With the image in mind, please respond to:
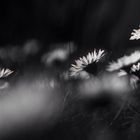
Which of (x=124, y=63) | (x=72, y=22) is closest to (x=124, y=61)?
(x=124, y=63)

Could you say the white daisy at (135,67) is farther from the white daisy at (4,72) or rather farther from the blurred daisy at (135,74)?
the white daisy at (4,72)

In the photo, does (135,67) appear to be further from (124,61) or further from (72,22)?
(72,22)

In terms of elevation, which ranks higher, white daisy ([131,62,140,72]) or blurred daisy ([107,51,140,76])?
blurred daisy ([107,51,140,76])

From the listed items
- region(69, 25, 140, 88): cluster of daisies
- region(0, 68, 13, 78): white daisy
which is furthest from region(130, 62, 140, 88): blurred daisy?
region(0, 68, 13, 78): white daisy

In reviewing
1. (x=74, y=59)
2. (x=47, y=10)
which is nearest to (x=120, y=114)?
(x=74, y=59)

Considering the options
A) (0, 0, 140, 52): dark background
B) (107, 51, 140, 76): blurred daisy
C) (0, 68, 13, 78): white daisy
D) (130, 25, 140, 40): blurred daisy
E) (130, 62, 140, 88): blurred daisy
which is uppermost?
(0, 0, 140, 52): dark background

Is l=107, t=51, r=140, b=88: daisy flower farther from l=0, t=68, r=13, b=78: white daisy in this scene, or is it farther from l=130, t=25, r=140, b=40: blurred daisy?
l=0, t=68, r=13, b=78: white daisy

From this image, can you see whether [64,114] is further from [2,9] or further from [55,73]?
[2,9]
